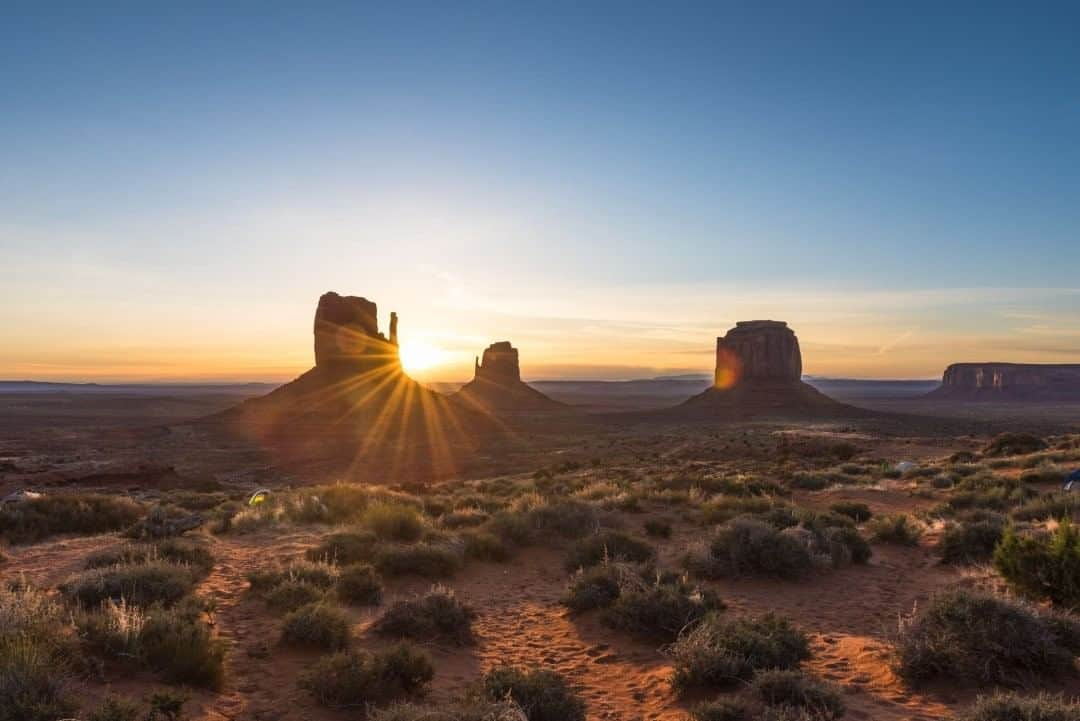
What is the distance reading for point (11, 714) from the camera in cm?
448

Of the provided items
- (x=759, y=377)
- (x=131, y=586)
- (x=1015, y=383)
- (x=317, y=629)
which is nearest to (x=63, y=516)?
(x=131, y=586)

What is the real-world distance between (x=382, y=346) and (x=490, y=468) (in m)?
49.2

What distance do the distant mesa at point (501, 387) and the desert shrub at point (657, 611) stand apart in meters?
108

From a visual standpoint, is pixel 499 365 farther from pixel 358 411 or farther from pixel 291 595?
pixel 291 595

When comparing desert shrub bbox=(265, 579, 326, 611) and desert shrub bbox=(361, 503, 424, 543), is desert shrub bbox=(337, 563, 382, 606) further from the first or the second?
desert shrub bbox=(361, 503, 424, 543)

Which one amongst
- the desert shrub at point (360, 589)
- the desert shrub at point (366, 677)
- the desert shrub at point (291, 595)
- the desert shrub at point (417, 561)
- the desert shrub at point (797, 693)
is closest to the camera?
the desert shrub at point (797, 693)

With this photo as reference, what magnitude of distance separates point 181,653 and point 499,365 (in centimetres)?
12939

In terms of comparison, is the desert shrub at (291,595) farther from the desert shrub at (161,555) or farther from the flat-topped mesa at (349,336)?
the flat-topped mesa at (349,336)

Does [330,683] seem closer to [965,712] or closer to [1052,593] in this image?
→ [965,712]

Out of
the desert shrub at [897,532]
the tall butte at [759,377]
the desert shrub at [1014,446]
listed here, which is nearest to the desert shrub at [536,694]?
the desert shrub at [897,532]

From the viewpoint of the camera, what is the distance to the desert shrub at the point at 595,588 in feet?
30.2

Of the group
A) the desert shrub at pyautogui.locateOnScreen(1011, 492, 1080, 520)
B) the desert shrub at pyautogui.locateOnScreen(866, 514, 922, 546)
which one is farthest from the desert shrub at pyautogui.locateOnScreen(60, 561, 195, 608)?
the desert shrub at pyautogui.locateOnScreen(1011, 492, 1080, 520)

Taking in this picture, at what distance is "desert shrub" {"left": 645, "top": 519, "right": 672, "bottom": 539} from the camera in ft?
47.6

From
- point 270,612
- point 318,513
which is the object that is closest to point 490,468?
point 318,513
